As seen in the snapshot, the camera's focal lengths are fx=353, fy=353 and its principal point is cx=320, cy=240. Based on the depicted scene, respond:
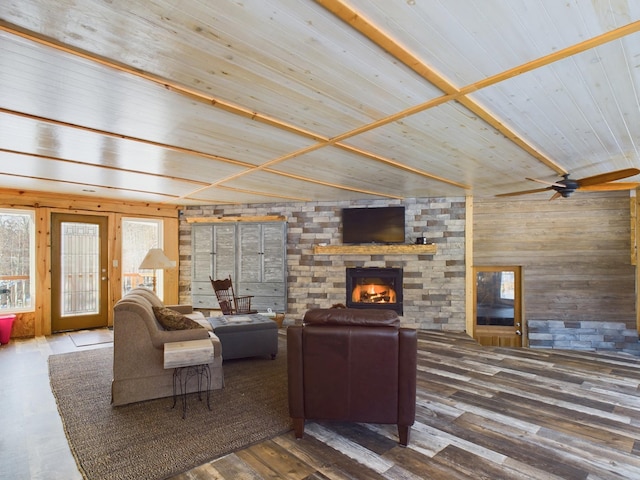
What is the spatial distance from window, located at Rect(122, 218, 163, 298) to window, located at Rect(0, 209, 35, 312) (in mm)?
1439

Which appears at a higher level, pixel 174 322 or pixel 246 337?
pixel 174 322

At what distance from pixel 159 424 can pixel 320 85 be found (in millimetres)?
2878

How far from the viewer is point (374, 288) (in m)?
6.58

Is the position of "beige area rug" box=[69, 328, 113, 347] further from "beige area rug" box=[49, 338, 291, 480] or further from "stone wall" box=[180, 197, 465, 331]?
"stone wall" box=[180, 197, 465, 331]

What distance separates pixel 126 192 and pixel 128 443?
178 inches

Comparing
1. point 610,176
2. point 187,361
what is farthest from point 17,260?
point 610,176

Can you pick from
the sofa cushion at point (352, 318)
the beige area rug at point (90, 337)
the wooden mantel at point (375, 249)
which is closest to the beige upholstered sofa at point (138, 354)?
the sofa cushion at point (352, 318)

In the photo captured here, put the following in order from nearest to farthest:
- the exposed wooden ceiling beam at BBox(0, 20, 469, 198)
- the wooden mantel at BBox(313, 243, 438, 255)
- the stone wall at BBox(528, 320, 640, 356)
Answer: the exposed wooden ceiling beam at BBox(0, 20, 469, 198) → the stone wall at BBox(528, 320, 640, 356) → the wooden mantel at BBox(313, 243, 438, 255)

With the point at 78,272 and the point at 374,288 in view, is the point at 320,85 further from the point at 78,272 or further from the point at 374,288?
the point at 78,272

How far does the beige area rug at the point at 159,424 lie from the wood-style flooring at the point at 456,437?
0.11 m

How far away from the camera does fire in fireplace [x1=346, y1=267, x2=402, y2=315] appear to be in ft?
21.0

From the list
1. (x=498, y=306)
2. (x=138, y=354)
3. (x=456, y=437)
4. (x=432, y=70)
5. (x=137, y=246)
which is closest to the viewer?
(x=432, y=70)

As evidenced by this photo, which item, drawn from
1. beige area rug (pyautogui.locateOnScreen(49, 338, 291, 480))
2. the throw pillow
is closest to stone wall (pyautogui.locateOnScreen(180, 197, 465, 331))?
beige area rug (pyautogui.locateOnScreen(49, 338, 291, 480))

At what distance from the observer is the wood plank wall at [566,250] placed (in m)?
5.96
